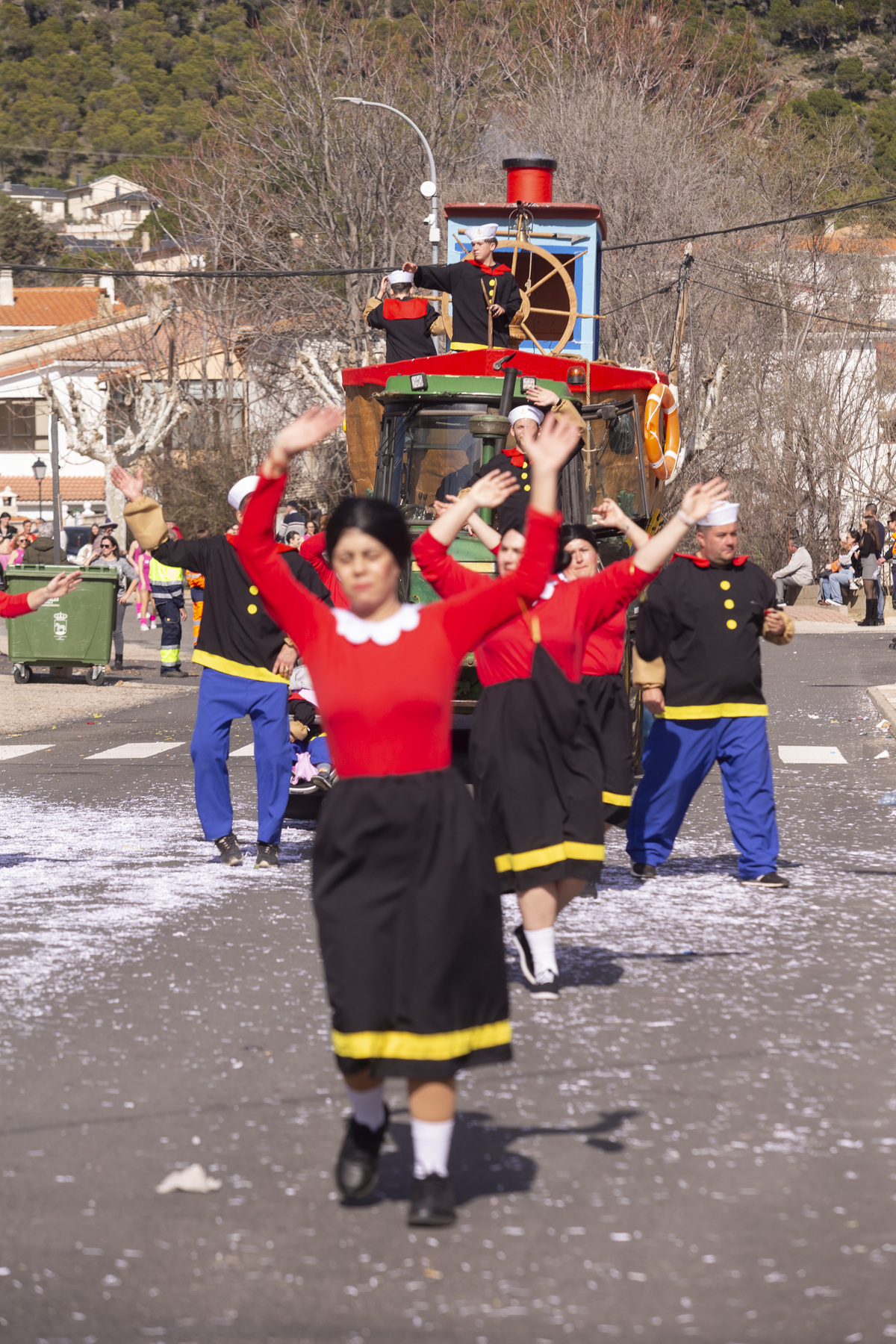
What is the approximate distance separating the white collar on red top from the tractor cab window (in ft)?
25.8

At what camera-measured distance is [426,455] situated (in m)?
12.1

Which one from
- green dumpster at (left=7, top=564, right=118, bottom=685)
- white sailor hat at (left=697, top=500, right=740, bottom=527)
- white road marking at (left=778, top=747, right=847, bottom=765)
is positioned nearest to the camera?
white sailor hat at (left=697, top=500, right=740, bottom=527)

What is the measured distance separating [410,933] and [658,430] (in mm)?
9592

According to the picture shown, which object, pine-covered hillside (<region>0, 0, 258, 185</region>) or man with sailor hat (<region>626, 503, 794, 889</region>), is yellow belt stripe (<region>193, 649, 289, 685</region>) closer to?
man with sailor hat (<region>626, 503, 794, 889</region>)

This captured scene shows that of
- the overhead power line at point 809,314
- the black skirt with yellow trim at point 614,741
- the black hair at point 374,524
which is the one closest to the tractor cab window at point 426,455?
the black skirt with yellow trim at point 614,741

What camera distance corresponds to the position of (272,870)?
8.94m

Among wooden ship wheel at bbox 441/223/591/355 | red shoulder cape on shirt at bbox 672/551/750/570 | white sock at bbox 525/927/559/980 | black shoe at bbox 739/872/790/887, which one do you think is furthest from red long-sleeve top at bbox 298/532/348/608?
wooden ship wheel at bbox 441/223/591/355

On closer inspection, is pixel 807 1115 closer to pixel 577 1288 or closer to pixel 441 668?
pixel 577 1288

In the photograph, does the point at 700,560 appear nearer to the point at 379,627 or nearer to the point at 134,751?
the point at 379,627

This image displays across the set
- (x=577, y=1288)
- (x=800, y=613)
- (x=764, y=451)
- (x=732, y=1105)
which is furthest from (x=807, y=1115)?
(x=764, y=451)

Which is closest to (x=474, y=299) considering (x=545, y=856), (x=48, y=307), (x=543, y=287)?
(x=543, y=287)

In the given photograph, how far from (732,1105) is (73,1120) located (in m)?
1.84

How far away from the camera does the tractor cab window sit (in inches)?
473

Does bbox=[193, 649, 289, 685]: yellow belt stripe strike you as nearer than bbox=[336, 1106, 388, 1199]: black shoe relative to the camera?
No
